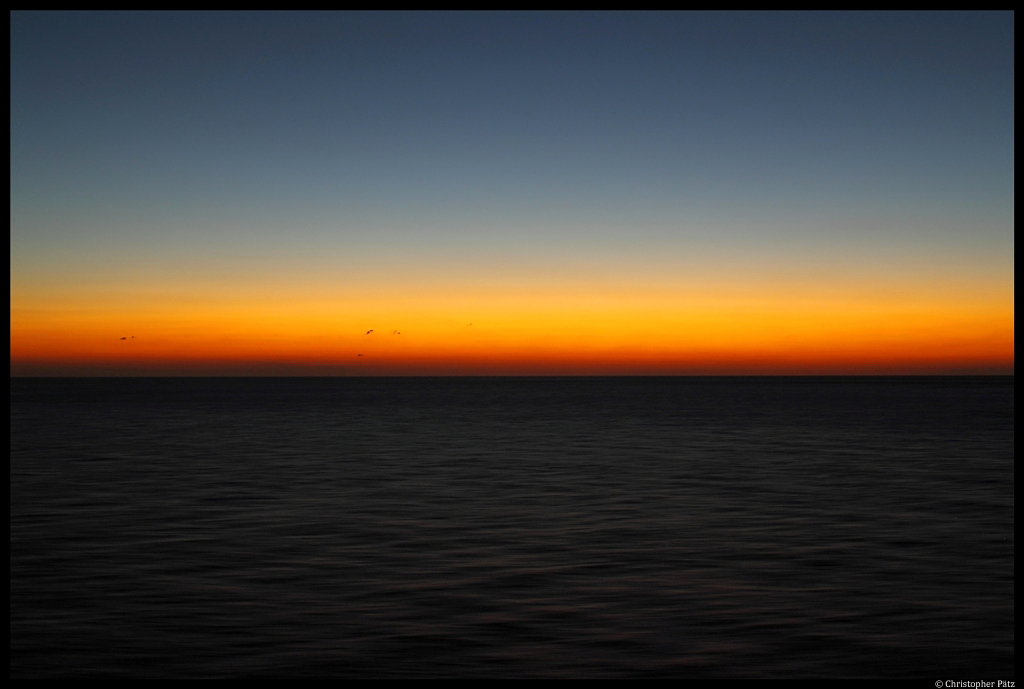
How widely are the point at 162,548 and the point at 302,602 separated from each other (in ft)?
17.5

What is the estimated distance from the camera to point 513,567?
16.5 meters

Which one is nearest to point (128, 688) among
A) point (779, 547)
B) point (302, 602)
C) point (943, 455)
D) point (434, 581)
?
point (302, 602)

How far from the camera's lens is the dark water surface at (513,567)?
457 inches

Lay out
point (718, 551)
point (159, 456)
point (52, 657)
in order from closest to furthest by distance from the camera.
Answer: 1. point (52, 657)
2. point (718, 551)
3. point (159, 456)

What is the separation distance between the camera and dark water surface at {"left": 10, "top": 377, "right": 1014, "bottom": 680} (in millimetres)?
11617

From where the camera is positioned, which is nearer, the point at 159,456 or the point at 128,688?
the point at 128,688

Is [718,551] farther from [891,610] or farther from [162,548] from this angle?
[162,548]

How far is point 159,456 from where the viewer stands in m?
37.9

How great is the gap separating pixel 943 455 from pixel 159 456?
3011cm

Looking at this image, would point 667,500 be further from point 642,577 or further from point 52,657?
point 52,657

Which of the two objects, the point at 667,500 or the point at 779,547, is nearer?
A: the point at 779,547

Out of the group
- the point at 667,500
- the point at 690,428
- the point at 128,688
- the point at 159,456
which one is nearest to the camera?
the point at 128,688

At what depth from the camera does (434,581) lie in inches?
610

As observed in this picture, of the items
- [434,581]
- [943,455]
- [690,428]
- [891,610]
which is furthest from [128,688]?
[690,428]
